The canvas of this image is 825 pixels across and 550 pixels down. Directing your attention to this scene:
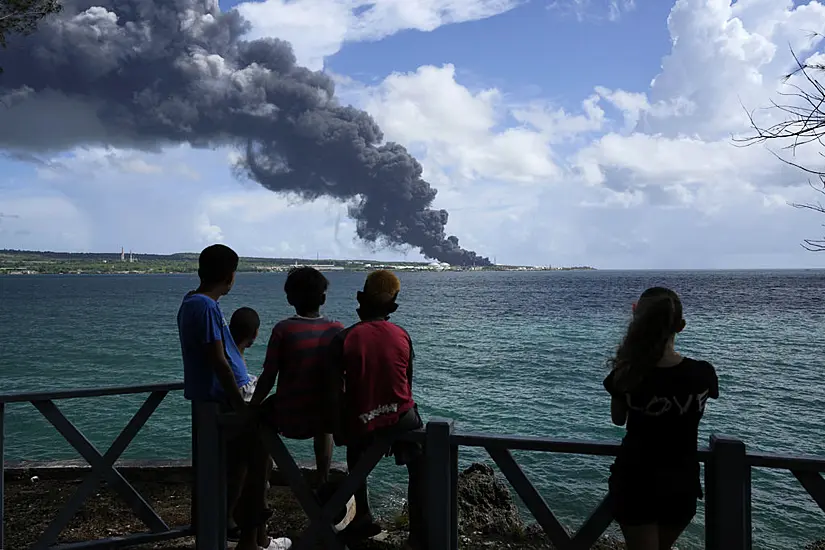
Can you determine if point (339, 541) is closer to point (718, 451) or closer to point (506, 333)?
point (718, 451)

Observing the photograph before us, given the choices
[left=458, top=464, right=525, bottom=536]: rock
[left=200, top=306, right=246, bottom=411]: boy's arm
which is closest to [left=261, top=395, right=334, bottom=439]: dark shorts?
[left=200, top=306, right=246, bottom=411]: boy's arm

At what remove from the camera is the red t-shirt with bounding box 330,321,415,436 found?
362 cm

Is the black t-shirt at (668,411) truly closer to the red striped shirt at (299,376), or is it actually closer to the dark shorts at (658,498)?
the dark shorts at (658,498)

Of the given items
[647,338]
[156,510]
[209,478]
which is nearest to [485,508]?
[156,510]

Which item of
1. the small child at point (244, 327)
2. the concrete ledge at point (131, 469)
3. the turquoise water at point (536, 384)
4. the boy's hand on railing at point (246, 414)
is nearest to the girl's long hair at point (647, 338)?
the turquoise water at point (536, 384)

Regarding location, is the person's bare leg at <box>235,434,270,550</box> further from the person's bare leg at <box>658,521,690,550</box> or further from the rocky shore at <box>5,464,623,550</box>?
the person's bare leg at <box>658,521,690,550</box>

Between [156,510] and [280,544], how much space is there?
2490mm

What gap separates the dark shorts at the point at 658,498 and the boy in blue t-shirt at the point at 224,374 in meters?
2.20

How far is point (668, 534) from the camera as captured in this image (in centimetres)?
311

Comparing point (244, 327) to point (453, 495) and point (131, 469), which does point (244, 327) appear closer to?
point (453, 495)

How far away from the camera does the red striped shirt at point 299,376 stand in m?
3.81

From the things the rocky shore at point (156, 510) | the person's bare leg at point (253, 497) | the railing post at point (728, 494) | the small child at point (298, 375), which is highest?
the small child at point (298, 375)

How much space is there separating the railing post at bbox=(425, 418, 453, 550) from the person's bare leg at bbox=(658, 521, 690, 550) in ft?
3.66

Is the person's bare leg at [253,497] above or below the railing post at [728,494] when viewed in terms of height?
below
